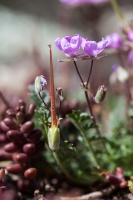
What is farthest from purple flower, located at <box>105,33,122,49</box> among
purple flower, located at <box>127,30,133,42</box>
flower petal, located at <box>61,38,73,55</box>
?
flower petal, located at <box>61,38,73,55</box>

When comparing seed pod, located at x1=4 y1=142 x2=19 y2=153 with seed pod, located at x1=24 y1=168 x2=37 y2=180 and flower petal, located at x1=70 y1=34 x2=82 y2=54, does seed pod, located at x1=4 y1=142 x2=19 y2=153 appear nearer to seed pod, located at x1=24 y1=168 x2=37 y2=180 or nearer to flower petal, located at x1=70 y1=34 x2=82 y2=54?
seed pod, located at x1=24 y1=168 x2=37 y2=180

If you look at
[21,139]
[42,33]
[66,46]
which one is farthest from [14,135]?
[42,33]

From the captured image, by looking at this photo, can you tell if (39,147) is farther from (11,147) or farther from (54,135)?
(54,135)

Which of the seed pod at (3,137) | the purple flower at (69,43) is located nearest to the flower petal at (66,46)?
the purple flower at (69,43)

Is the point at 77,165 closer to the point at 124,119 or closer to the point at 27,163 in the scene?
the point at 27,163

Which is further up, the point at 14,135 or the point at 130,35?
the point at 130,35

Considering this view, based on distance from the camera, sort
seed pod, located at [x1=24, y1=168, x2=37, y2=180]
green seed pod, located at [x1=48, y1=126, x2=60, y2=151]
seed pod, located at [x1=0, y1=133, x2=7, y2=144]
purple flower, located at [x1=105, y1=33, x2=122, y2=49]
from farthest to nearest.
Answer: purple flower, located at [x1=105, y1=33, x2=122, y2=49], seed pod, located at [x1=0, y1=133, x2=7, y2=144], seed pod, located at [x1=24, y1=168, x2=37, y2=180], green seed pod, located at [x1=48, y1=126, x2=60, y2=151]

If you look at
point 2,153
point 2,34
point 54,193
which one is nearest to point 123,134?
point 54,193
